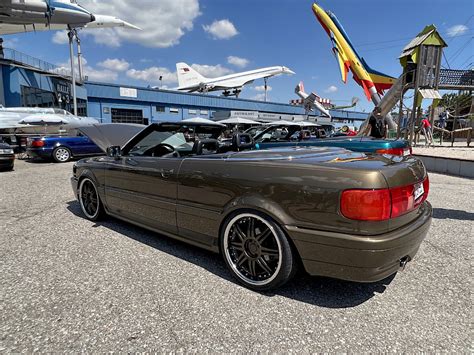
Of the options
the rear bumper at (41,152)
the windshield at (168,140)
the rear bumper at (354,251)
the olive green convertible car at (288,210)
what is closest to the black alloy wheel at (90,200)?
the windshield at (168,140)

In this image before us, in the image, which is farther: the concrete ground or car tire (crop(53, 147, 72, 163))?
car tire (crop(53, 147, 72, 163))

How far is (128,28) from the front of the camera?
37406mm

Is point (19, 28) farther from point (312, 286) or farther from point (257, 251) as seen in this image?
point (312, 286)

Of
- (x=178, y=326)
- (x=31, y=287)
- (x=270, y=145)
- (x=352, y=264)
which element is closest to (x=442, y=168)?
(x=270, y=145)

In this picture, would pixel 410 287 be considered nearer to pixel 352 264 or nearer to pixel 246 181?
pixel 352 264

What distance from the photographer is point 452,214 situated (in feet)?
14.9

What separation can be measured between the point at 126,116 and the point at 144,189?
37.9m

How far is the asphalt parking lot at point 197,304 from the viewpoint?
182 cm

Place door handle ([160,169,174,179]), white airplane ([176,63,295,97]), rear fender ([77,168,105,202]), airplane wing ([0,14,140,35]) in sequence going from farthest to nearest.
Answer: white airplane ([176,63,295,97]), airplane wing ([0,14,140,35]), rear fender ([77,168,105,202]), door handle ([160,169,174,179])

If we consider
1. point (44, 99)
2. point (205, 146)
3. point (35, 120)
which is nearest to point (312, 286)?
point (205, 146)

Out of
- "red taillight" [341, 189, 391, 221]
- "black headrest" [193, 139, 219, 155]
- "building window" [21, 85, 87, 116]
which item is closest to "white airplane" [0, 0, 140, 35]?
"building window" [21, 85, 87, 116]

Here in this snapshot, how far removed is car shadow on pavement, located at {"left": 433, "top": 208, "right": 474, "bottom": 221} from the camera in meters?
4.38

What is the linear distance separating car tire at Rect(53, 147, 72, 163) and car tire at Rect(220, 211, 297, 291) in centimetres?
1144

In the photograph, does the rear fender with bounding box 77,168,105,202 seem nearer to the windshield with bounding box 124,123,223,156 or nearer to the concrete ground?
the windshield with bounding box 124,123,223,156
